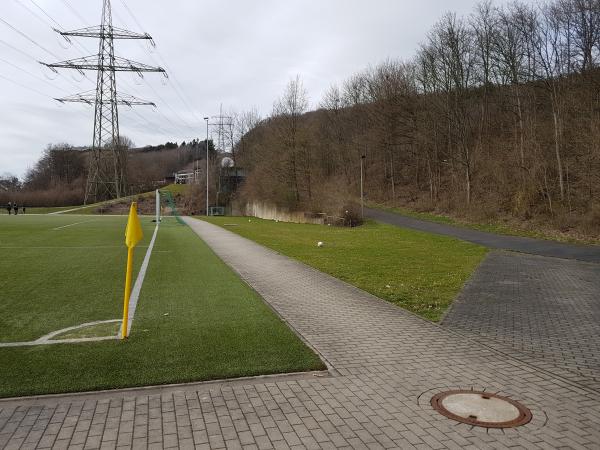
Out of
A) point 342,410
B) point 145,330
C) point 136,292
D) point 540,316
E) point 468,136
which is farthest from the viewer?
point 468,136

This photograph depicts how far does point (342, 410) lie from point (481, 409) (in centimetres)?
132

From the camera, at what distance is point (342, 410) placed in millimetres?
4500

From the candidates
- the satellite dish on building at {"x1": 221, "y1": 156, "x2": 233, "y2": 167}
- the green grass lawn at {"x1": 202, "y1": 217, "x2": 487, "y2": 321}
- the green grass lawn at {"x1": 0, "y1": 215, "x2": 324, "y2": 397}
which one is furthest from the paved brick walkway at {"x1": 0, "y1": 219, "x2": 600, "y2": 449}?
the satellite dish on building at {"x1": 221, "y1": 156, "x2": 233, "y2": 167}

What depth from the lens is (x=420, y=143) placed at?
45.9 metres

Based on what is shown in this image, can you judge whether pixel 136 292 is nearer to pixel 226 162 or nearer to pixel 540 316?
pixel 540 316

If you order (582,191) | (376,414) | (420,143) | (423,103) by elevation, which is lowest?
(376,414)

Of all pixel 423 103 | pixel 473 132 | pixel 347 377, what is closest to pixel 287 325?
pixel 347 377

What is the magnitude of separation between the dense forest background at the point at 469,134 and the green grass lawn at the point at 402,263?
805cm

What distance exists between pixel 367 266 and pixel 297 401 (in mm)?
10463

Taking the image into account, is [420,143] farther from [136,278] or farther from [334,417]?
[334,417]

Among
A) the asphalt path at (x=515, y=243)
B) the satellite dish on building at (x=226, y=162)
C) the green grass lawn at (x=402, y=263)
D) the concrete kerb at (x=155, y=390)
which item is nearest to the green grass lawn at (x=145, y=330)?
the concrete kerb at (x=155, y=390)

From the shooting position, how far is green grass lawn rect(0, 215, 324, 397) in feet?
17.4

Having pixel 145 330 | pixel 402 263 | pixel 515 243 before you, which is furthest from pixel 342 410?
pixel 515 243

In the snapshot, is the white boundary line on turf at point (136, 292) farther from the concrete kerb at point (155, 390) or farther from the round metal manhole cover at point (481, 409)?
the round metal manhole cover at point (481, 409)
